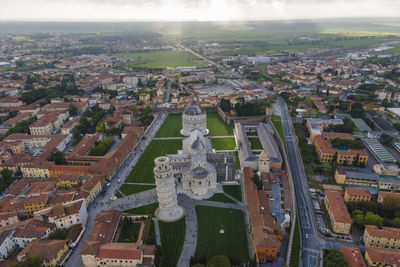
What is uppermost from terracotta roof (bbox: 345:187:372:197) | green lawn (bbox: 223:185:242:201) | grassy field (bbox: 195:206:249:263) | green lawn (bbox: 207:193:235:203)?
terracotta roof (bbox: 345:187:372:197)

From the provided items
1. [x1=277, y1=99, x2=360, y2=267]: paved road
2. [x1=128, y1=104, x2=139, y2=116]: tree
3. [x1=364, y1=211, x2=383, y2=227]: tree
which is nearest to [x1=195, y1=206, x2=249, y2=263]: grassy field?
[x1=277, y1=99, x2=360, y2=267]: paved road

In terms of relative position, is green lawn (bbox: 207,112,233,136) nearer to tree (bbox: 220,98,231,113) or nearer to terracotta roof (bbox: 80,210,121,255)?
tree (bbox: 220,98,231,113)

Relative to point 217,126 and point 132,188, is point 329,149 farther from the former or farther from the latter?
point 132,188

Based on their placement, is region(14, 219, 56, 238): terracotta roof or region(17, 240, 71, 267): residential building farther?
region(14, 219, 56, 238): terracotta roof

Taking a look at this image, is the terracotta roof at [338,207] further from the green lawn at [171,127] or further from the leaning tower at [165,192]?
the green lawn at [171,127]

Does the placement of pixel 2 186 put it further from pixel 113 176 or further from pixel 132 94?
pixel 132 94
